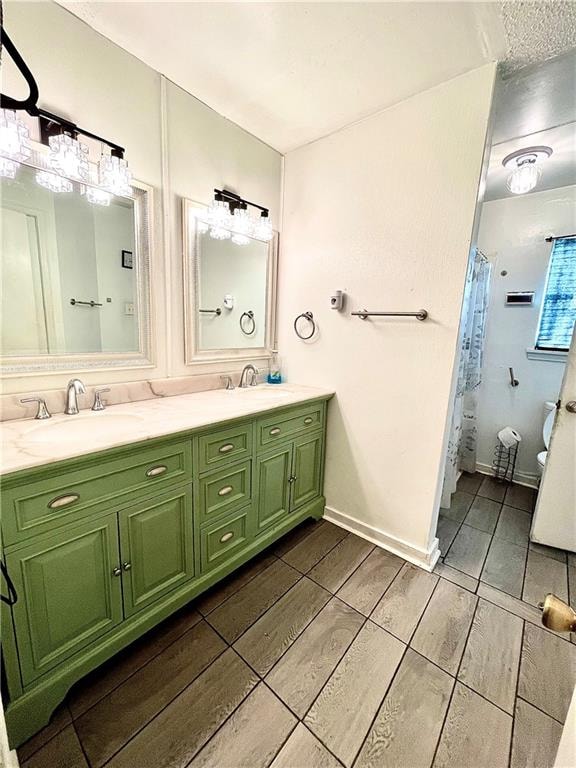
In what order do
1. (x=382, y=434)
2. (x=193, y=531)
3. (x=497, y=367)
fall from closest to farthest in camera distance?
1. (x=193, y=531)
2. (x=382, y=434)
3. (x=497, y=367)

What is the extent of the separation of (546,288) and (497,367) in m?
0.69

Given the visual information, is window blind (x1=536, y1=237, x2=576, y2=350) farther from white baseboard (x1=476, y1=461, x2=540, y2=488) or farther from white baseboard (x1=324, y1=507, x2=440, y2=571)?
white baseboard (x1=324, y1=507, x2=440, y2=571)

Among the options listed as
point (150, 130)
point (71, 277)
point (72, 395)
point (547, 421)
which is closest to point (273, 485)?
point (72, 395)

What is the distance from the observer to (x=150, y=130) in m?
1.57

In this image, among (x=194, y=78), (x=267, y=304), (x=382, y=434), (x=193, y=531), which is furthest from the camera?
(x=267, y=304)

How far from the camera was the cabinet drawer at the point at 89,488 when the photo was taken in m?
0.95

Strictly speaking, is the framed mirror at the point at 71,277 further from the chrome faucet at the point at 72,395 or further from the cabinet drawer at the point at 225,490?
the cabinet drawer at the point at 225,490

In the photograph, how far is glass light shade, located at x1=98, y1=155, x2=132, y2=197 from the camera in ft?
4.54

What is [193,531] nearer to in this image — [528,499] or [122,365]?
[122,365]

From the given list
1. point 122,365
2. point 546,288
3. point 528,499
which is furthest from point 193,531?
point 546,288

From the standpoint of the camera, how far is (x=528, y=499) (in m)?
2.56

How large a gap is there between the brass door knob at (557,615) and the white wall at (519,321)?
2562 millimetres

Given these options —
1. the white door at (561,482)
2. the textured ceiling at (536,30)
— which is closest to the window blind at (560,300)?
the white door at (561,482)

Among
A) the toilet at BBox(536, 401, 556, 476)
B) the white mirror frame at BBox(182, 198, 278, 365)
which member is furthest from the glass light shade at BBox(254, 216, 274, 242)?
the toilet at BBox(536, 401, 556, 476)
